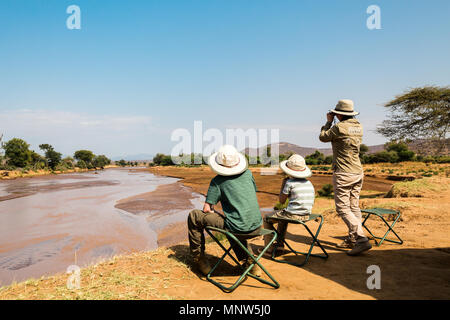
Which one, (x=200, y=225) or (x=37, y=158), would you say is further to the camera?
(x=37, y=158)

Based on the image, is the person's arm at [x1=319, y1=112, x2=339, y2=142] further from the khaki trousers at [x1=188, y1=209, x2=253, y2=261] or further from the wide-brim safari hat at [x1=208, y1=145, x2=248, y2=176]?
A: the khaki trousers at [x1=188, y1=209, x2=253, y2=261]

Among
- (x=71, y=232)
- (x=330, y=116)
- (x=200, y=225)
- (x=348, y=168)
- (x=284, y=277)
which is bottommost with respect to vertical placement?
(x=71, y=232)

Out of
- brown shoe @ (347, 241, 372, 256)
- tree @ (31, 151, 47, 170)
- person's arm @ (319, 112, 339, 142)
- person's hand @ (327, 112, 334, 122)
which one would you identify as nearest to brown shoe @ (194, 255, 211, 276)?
brown shoe @ (347, 241, 372, 256)

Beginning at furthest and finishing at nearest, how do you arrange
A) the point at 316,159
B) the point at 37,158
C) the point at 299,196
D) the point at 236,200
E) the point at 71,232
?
the point at 37,158, the point at 316,159, the point at 71,232, the point at 299,196, the point at 236,200

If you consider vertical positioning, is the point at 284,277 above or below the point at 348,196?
below

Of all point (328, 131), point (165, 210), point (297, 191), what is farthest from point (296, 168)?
point (165, 210)

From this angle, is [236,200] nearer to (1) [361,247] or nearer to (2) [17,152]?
(1) [361,247]

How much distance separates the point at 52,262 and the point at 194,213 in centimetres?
507

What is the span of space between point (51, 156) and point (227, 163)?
75.2 m

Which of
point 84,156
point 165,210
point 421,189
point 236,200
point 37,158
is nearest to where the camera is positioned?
point 236,200

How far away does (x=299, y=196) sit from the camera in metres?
3.96

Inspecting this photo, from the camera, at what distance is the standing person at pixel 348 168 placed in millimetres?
4219

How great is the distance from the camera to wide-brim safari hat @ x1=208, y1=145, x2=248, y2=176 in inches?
128

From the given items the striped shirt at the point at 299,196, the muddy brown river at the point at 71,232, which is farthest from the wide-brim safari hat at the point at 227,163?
the muddy brown river at the point at 71,232
